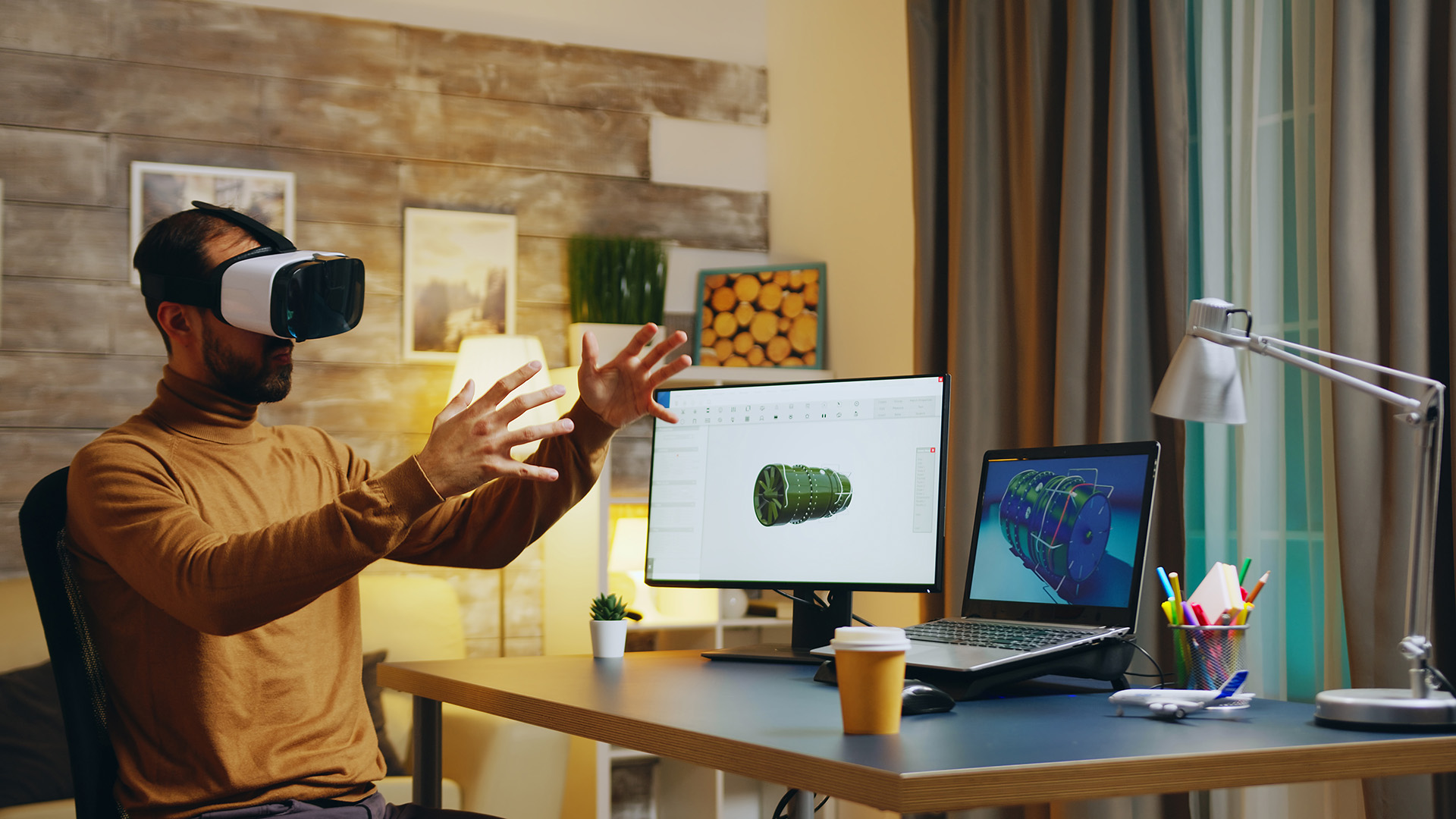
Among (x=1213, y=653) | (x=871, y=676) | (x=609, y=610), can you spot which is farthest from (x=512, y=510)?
(x=1213, y=653)

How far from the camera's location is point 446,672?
1.80m

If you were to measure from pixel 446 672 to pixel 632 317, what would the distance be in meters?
2.03

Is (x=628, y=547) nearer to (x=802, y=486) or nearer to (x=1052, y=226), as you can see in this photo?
(x=1052, y=226)

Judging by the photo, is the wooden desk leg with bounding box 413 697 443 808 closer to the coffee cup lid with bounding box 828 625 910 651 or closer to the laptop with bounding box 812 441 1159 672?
the laptop with bounding box 812 441 1159 672

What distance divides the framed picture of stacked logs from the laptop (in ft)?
6.46

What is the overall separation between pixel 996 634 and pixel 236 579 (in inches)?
35.9

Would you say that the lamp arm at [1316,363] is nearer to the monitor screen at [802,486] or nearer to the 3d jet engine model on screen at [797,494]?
the monitor screen at [802,486]

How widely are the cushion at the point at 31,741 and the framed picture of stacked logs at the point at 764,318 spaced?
1965 millimetres

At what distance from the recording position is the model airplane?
49.9 inches

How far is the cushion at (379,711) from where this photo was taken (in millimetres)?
3105

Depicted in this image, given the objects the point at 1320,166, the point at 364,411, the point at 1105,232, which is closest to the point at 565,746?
the point at 364,411

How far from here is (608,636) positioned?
1.99 metres

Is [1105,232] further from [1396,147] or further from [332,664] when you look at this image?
[332,664]

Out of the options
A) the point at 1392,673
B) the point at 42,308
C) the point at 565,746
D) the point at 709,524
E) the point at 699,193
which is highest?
the point at 699,193
